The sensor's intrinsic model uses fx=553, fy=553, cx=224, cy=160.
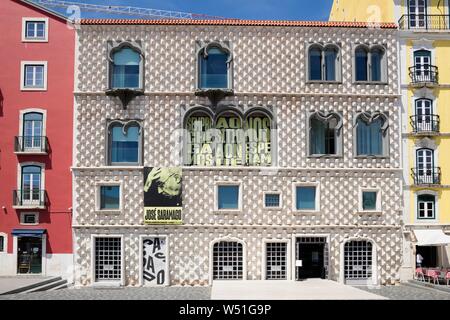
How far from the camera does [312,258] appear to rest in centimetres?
2780

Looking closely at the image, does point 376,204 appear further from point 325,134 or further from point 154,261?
point 154,261

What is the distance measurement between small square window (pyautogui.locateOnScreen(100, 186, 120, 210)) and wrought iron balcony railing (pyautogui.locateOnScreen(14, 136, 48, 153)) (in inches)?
179

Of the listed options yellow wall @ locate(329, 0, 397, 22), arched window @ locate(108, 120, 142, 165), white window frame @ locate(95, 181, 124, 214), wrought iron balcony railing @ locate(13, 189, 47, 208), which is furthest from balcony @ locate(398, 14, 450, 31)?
wrought iron balcony railing @ locate(13, 189, 47, 208)

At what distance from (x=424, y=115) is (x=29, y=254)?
2208cm

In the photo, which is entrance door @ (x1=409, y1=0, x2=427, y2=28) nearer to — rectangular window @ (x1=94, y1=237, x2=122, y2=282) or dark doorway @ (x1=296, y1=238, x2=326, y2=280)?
dark doorway @ (x1=296, y1=238, x2=326, y2=280)

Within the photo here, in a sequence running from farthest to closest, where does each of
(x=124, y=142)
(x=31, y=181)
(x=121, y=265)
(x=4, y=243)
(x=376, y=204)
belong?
(x=31, y=181), (x=4, y=243), (x=376, y=204), (x=124, y=142), (x=121, y=265)

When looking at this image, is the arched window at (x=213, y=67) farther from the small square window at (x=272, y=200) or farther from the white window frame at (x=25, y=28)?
the white window frame at (x=25, y=28)

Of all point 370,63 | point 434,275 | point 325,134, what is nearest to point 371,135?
point 325,134

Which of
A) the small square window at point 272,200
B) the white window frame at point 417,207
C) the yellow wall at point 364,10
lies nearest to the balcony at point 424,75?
the yellow wall at point 364,10

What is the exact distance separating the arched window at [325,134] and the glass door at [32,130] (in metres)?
14.6

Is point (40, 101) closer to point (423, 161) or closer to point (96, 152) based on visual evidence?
point (96, 152)

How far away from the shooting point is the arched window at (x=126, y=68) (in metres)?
28.1

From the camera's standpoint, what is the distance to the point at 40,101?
1187 inches

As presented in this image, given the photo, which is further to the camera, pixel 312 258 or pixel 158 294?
pixel 312 258
